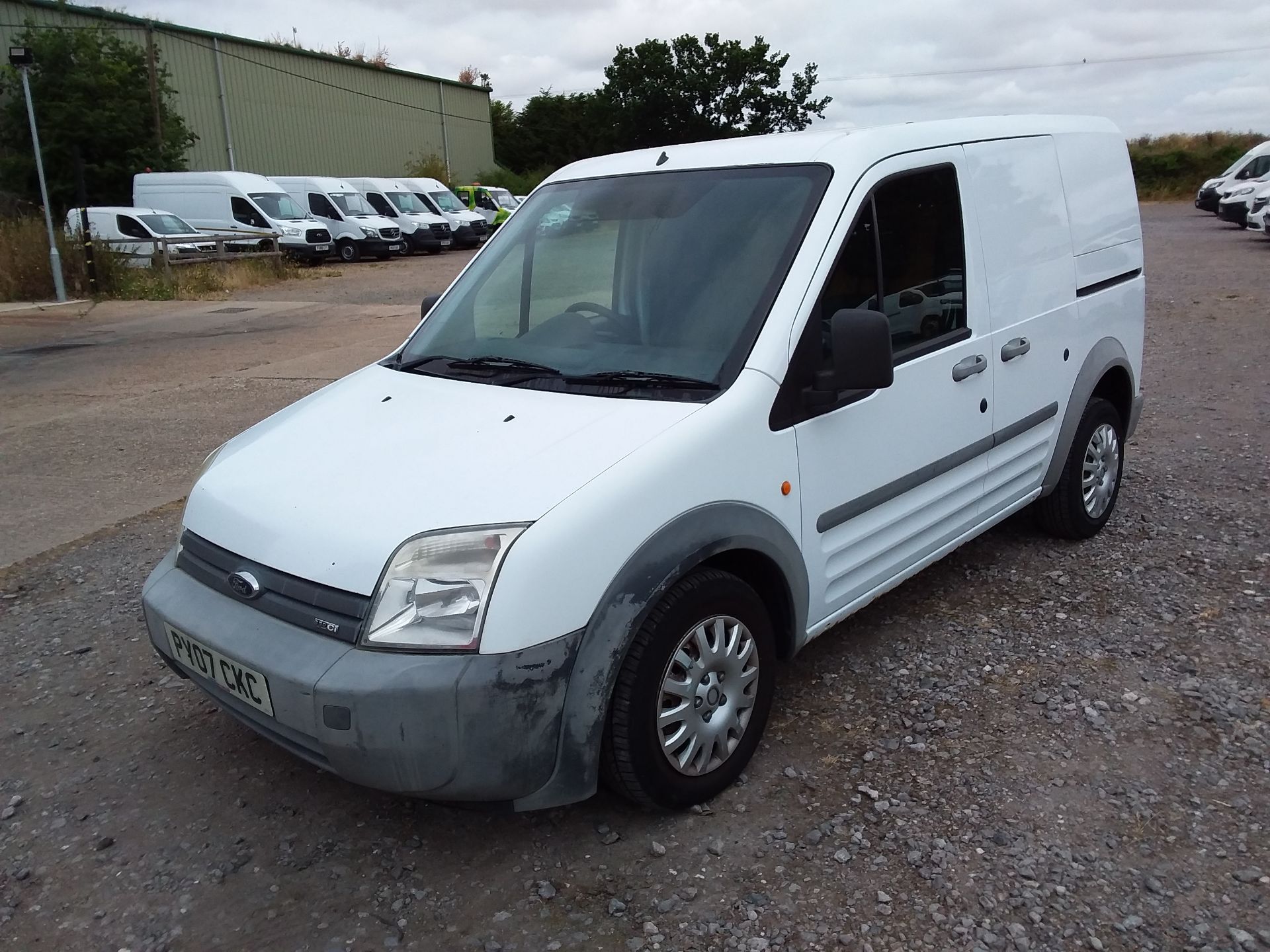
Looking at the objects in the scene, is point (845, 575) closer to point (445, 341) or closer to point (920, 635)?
point (920, 635)

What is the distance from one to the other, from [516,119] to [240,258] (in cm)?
5243

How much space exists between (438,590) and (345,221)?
28572 millimetres

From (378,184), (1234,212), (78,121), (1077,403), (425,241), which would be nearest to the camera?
(1077,403)

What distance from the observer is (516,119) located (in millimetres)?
71250

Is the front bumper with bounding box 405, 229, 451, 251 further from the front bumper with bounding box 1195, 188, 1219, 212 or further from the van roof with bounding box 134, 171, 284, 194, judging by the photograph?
the front bumper with bounding box 1195, 188, 1219, 212

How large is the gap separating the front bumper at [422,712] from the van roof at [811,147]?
73.2 inches

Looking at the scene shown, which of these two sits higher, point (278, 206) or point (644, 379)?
point (278, 206)

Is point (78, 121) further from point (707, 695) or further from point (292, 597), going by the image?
point (707, 695)

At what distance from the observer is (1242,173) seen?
2839 cm

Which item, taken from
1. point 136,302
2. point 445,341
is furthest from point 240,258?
point 445,341

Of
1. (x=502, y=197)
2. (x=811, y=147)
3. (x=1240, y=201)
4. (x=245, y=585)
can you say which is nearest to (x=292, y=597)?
(x=245, y=585)

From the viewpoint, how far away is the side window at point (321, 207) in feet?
96.0

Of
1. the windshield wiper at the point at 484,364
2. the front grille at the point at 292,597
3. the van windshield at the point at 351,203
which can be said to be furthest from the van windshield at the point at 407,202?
the front grille at the point at 292,597

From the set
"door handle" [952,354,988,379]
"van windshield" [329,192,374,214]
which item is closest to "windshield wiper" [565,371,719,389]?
"door handle" [952,354,988,379]
